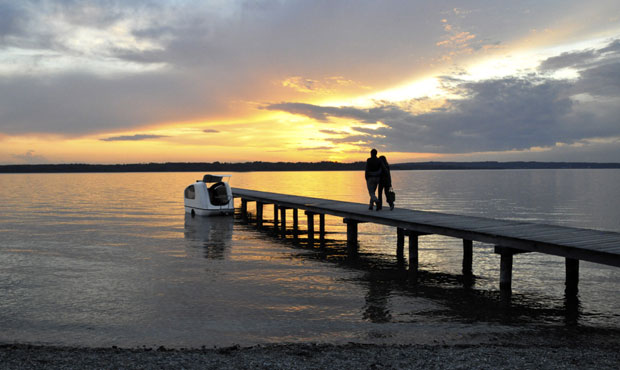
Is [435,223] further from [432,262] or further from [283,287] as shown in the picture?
[283,287]

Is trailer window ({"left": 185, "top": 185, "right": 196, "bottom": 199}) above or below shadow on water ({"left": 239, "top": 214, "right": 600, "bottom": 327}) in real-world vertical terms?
above

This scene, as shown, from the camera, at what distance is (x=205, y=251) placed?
1802cm

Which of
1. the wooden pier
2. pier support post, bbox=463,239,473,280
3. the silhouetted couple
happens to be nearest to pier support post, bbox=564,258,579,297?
the wooden pier

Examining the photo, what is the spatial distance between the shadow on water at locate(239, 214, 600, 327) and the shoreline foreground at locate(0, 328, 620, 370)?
5.75 feet

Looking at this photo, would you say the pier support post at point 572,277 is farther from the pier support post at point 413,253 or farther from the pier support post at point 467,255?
the pier support post at point 413,253

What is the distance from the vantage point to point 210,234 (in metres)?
22.8

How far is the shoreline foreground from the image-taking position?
6.82 meters

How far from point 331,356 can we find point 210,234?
53.5ft

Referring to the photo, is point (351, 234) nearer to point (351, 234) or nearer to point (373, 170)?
point (351, 234)

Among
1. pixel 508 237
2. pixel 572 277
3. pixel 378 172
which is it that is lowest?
pixel 572 277

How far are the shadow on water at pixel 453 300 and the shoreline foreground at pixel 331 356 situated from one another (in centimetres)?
175

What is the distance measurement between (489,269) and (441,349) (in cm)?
841

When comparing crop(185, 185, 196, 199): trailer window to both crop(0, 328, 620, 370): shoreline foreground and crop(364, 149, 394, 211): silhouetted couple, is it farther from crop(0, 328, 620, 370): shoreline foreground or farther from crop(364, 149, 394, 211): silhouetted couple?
crop(0, 328, 620, 370): shoreline foreground

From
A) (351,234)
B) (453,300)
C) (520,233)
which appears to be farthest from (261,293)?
(351,234)
